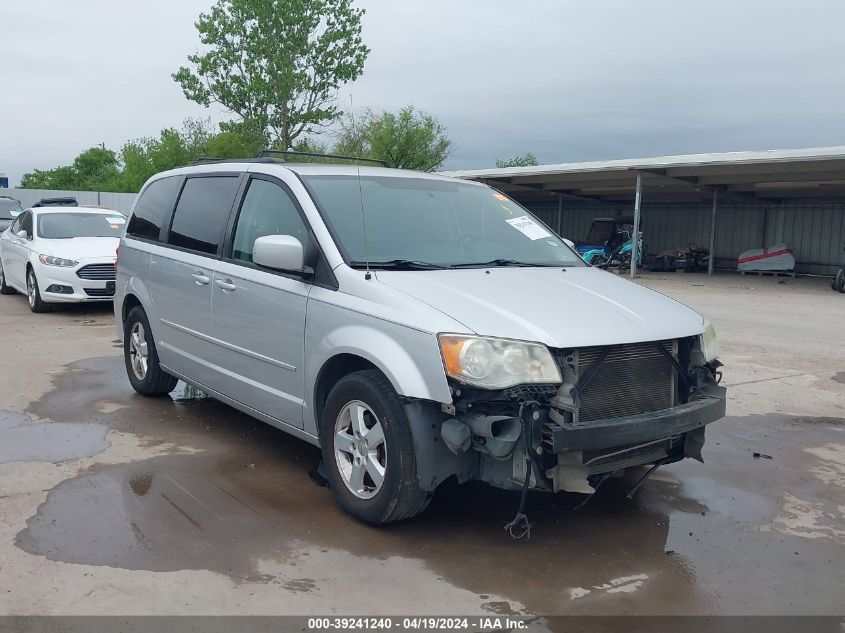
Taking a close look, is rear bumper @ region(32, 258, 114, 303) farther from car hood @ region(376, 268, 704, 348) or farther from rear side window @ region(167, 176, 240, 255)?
car hood @ region(376, 268, 704, 348)

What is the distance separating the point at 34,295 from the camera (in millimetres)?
12461

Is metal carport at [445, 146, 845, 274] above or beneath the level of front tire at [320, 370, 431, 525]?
above

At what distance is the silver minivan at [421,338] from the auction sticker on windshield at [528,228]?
0.06 feet

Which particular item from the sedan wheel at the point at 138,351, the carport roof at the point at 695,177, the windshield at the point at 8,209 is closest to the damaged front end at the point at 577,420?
the sedan wheel at the point at 138,351

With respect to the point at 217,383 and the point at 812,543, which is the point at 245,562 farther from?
the point at 812,543

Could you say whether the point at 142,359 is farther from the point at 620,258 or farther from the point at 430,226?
the point at 620,258

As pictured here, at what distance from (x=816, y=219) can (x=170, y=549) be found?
28.9m

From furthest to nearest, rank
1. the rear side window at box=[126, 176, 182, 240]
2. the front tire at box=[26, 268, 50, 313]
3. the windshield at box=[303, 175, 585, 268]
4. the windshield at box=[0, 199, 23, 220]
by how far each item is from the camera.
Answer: the windshield at box=[0, 199, 23, 220], the front tire at box=[26, 268, 50, 313], the rear side window at box=[126, 176, 182, 240], the windshield at box=[303, 175, 585, 268]

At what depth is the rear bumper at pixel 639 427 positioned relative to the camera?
12.1 feet

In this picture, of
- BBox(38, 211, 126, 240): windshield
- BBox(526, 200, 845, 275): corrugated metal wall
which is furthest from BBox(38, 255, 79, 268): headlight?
BBox(526, 200, 845, 275): corrugated metal wall

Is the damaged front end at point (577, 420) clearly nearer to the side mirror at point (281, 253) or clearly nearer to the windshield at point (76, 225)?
the side mirror at point (281, 253)

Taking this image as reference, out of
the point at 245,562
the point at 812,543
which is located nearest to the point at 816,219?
the point at 812,543

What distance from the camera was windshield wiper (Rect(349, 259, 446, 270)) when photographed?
4.48 meters

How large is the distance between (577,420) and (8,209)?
22792 millimetres
